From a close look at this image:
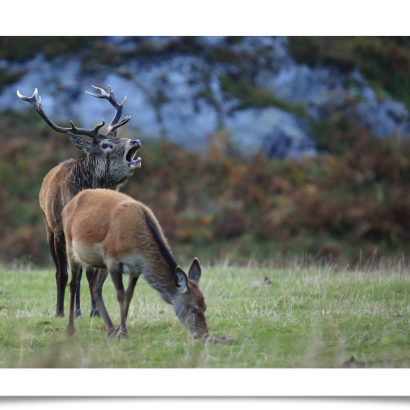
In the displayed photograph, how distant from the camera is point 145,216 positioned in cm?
706

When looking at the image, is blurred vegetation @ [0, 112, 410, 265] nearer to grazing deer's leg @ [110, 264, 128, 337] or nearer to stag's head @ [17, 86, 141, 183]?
stag's head @ [17, 86, 141, 183]

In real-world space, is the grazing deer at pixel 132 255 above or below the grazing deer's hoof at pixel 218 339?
above

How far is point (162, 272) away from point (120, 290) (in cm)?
52

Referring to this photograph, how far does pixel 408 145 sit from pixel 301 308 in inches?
599

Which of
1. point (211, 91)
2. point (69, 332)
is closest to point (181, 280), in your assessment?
point (69, 332)

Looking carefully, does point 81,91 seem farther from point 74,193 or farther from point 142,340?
point 142,340

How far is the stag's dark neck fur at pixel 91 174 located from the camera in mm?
8648

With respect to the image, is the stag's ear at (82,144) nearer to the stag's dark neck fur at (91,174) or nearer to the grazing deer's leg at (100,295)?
the stag's dark neck fur at (91,174)

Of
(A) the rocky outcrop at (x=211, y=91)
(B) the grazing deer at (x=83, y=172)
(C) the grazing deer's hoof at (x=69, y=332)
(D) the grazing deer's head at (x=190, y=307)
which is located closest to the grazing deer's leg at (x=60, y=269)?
(B) the grazing deer at (x=83, y=172)

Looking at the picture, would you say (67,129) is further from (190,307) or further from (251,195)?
(251,195)

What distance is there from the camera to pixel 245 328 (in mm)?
7336

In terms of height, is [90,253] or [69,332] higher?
[90,253]

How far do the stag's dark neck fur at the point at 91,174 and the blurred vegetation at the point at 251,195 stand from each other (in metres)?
10.4
